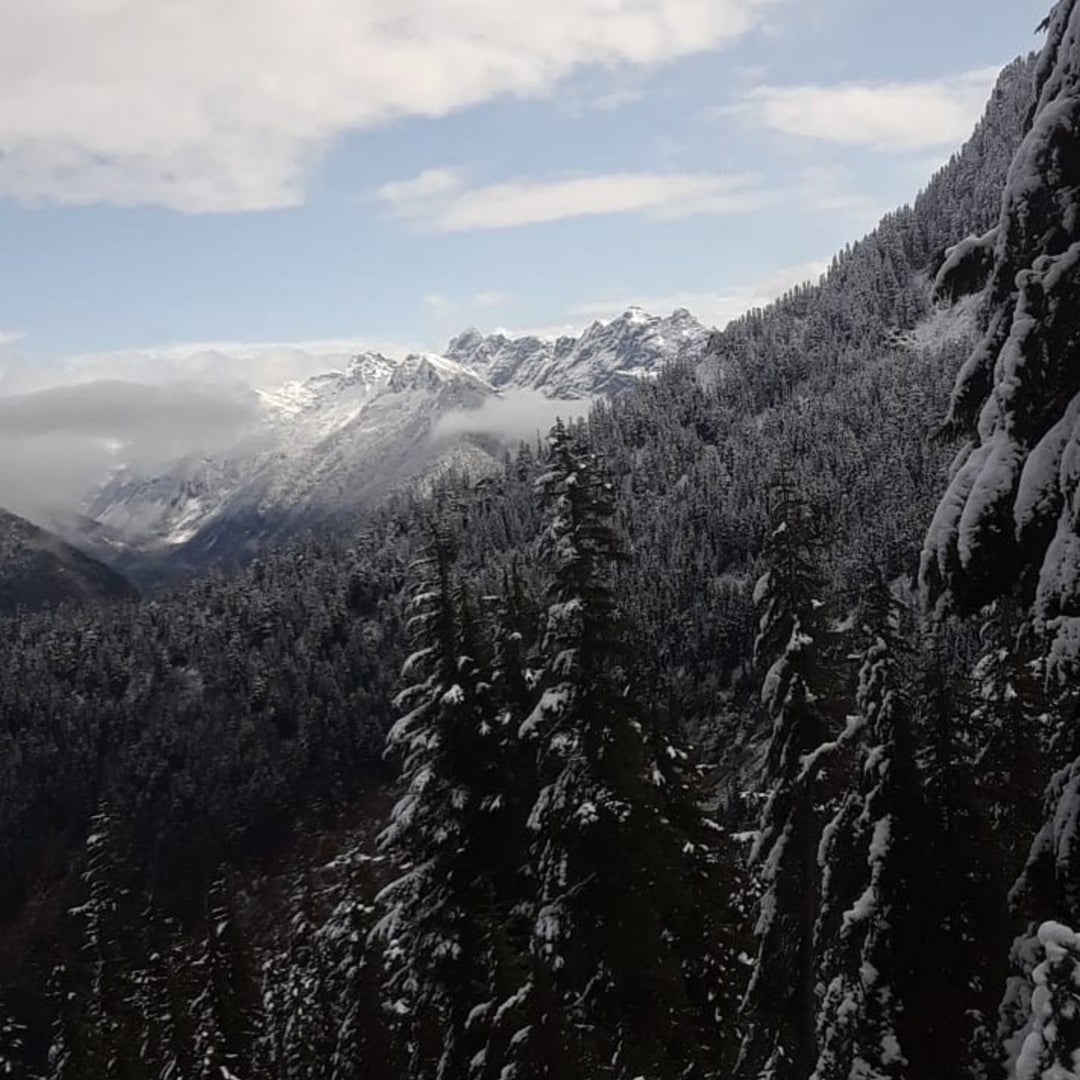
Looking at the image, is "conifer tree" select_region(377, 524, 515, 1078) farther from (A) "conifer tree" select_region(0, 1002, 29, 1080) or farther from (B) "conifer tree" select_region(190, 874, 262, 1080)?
(A) "conifer tree" select_region(0, 1002, 29, 1080)

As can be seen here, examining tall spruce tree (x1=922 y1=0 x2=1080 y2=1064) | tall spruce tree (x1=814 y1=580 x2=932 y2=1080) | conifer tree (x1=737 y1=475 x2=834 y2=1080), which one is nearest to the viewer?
tall spruce tree (x1=922 y1=0 x2=1080 y2=1064)

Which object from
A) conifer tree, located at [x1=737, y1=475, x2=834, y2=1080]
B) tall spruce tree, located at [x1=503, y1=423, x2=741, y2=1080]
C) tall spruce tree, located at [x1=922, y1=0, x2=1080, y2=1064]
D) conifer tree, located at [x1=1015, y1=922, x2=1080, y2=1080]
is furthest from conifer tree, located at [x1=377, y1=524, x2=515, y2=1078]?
conifer tree, located at [x1=1015, y1=922, x2=1080, y2=1080]

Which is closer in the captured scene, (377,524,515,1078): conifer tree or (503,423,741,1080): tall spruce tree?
(503,423,741,1080): tall spruce tree

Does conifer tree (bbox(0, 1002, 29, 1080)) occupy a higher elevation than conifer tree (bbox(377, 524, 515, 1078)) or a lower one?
lower

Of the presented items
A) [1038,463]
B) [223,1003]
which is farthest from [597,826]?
[223,1003]

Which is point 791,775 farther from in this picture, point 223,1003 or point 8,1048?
point 8,1048

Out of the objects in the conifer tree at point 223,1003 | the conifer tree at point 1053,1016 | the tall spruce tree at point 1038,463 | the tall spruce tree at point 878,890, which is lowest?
the conifer tree at point 223,1003

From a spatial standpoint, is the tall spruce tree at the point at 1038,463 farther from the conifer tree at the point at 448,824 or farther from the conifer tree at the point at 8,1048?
the conifer tree at the point at 8,1048

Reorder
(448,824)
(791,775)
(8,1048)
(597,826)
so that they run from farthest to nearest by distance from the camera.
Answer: (8,1048) → (448,824) → (791,775) → (597,826)

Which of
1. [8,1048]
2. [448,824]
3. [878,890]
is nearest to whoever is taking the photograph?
[878,890]

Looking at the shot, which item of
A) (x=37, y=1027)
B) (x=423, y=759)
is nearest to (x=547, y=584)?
(x=423, y=759)

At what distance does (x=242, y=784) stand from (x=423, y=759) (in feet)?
620

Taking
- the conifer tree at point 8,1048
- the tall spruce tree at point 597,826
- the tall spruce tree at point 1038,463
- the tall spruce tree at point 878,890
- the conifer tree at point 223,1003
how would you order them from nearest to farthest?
1. the tall spruce tree at point 1038,463
2. the tall spruce tree at point 878,890
3. the tall spruce tree at point 597,826
4. the conifer tree at point 223,1003
5. the conifer tree at point 8,1048

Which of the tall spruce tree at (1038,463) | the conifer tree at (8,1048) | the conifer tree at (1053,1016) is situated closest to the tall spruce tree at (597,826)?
the tall spruce tree at (1038,463)
